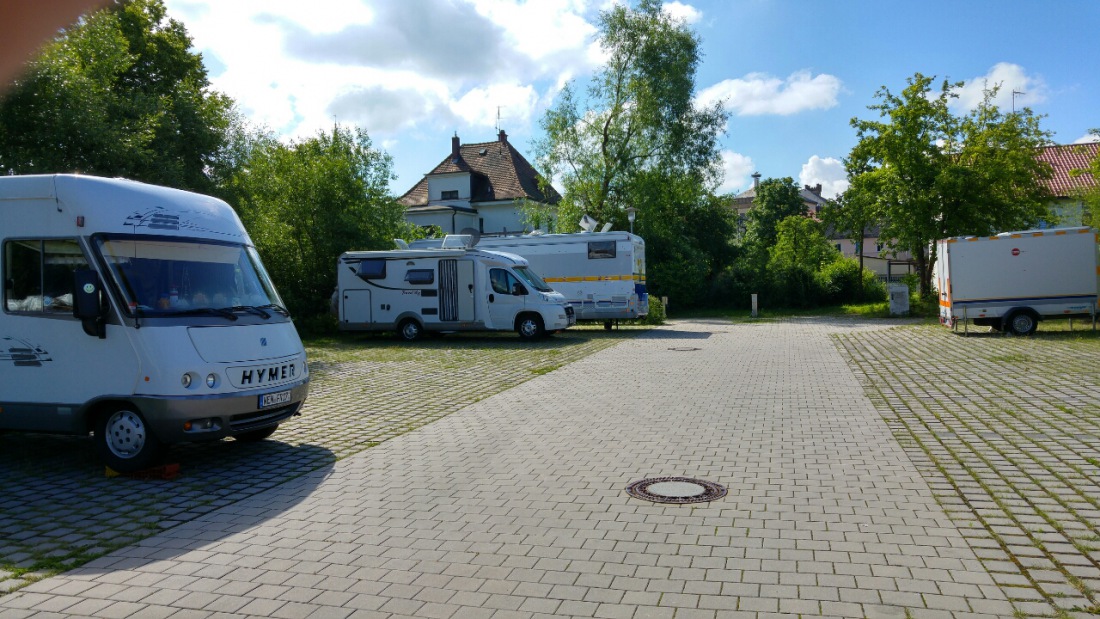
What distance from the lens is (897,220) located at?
104 feet

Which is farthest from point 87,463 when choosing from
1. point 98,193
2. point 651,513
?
point 651,513

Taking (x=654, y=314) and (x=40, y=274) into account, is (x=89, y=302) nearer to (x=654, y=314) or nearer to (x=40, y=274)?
(x=40, y=274)

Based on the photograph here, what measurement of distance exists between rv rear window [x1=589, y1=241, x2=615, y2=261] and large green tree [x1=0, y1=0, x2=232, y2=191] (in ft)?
38.0

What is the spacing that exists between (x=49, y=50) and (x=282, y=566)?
13797mm

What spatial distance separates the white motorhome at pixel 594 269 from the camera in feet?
86.1

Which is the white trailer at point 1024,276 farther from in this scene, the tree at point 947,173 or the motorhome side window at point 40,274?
the motorhome side window at point 40,274

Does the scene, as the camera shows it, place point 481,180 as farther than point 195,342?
Yes

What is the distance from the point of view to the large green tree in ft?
49.3

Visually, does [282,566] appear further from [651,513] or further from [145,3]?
[145,3]

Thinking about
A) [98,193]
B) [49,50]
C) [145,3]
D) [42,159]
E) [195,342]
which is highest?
[145,3]

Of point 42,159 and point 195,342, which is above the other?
point 42,159

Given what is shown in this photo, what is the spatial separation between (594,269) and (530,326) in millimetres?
4722

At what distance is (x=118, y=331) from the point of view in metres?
7.39

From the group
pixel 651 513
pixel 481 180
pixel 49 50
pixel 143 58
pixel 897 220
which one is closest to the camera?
pixel 651 513
